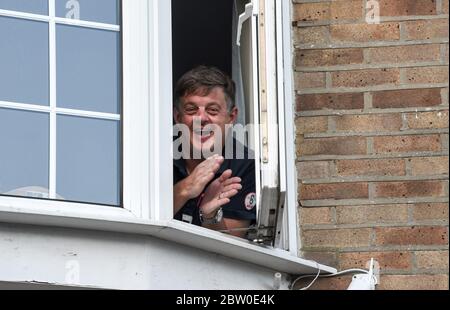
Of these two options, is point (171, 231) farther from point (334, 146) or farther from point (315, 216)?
point (334, 146)

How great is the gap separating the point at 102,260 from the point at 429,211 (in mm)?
1475

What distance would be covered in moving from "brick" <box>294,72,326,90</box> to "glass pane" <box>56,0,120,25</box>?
941 millimetres

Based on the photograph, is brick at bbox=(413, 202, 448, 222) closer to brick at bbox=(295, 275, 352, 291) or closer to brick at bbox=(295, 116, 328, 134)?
brick at bbox=(295, 275, 352, 291)

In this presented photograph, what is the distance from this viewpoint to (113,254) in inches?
232

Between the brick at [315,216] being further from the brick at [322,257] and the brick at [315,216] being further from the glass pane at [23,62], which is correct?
the glass pane at [23,62]

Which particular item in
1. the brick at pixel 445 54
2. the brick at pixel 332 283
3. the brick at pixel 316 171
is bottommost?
the brick at pixel 332 283

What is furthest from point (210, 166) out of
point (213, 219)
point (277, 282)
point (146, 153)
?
point (277, 282)

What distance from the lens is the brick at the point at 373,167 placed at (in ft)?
21.4

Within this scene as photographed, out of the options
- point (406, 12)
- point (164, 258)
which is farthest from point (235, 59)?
point (164, 258)

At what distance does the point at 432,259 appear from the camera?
6.44m

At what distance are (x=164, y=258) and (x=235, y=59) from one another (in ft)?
4.20

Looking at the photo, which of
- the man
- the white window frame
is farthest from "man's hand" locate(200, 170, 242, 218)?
the white window frame

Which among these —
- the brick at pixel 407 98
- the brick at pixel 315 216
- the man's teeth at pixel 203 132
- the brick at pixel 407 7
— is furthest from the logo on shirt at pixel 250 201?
the brick at pixel 407 7

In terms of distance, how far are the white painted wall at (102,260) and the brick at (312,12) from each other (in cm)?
120
